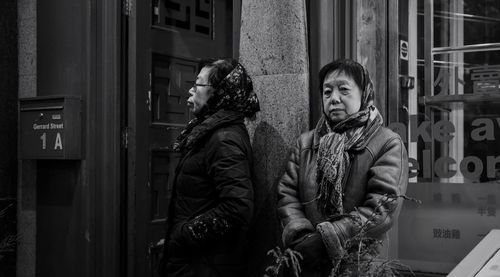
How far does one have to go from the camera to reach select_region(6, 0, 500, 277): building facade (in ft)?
12.2

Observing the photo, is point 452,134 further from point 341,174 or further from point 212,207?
point 212,207

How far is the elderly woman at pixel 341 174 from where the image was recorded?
10.4 ft

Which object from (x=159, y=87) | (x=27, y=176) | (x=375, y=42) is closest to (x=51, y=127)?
(x=27, y=176)

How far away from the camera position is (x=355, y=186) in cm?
326

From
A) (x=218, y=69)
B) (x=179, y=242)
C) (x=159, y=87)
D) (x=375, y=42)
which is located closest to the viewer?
(x=179, y=242)

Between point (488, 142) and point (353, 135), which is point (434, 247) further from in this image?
point (353, 135)

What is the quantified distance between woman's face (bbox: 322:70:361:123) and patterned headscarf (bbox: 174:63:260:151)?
25.5 inches

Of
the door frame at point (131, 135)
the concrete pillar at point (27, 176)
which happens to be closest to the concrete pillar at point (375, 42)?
the door frame at point (131, 135)

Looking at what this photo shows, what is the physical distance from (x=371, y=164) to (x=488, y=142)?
785 millimetres

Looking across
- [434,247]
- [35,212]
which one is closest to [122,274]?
[35,212]

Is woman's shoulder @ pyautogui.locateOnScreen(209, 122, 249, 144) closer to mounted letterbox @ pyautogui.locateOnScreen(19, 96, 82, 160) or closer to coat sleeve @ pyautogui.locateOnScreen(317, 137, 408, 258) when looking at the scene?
coat sleeve @ pyautogui.locateOnScreen(317, 137, 408, 258)

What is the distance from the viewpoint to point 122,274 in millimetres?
5227

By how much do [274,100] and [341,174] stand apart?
1.06 m

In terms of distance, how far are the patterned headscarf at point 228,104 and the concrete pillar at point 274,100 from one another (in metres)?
0.31
